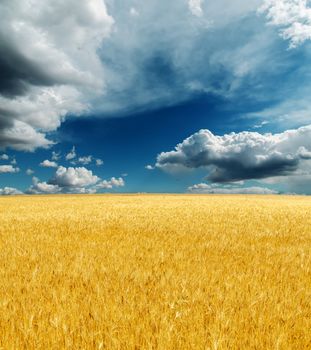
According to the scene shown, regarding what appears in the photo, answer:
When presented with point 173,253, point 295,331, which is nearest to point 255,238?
point 173,253

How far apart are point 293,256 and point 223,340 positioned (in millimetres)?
4481

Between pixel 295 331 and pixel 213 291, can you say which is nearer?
pixel 295 331

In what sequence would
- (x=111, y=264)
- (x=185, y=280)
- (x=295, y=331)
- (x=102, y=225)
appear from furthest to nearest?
(x=102, y=225), (x=111, y=264), (x=185, y=280), (x=295, y=331)

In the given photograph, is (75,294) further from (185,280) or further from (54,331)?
(185,280)

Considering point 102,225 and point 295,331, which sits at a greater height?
point 102,225

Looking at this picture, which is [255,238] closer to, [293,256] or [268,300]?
[293,256]

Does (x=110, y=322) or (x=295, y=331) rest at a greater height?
(x=110, y=322)

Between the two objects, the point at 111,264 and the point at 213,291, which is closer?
the point at 213,291

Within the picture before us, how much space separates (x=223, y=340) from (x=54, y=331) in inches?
58.6

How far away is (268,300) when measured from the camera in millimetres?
3920

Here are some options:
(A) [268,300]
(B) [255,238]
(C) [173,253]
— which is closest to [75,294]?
(A) [268,300]

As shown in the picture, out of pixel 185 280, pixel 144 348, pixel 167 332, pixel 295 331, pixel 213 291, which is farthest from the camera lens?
pixel 185 280

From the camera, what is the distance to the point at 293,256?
675 cm

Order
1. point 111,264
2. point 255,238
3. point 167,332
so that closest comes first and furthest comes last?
point 167,332
point 111,264
point 255,238
